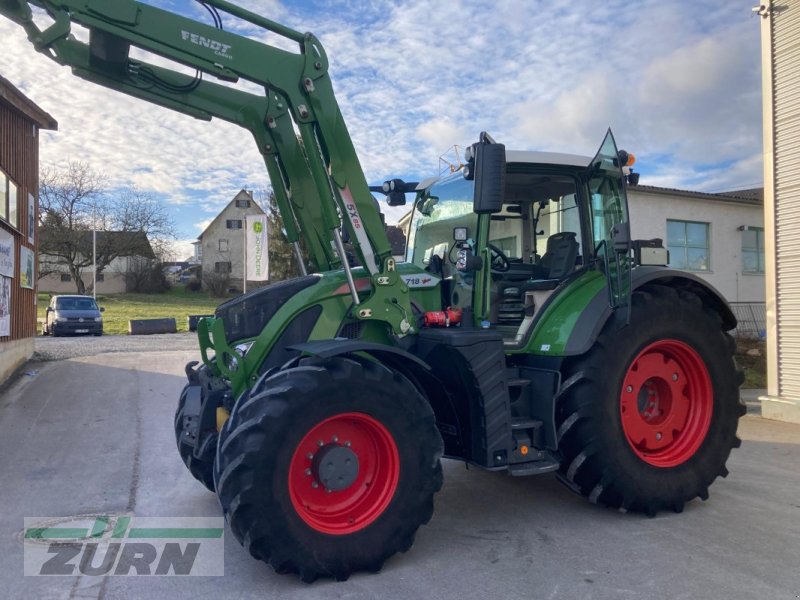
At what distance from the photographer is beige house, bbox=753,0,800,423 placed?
910 cm

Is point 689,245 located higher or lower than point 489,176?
higher

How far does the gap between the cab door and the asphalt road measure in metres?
1.76

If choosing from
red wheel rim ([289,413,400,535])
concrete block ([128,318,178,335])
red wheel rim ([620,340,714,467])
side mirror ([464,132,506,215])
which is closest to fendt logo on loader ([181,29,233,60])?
side mirror ([464,132,506,215])

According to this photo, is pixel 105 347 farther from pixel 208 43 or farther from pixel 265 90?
pixel 208 43

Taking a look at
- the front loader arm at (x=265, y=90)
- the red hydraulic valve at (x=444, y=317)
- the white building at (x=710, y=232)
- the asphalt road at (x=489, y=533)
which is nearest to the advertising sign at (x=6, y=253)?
the asphalt road at (x=489, y=533)

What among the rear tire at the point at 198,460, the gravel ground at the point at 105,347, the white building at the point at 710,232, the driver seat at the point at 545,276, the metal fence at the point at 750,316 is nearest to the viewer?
the rear tire at the point at 198,460

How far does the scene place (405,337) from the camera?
4883 millimetres

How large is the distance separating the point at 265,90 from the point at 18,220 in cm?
1044

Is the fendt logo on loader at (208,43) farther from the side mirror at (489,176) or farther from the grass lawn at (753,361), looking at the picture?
the grass lawn at (753,361)

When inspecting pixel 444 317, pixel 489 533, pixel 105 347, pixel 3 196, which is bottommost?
pixel 489 533

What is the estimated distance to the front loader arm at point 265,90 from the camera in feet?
13.3

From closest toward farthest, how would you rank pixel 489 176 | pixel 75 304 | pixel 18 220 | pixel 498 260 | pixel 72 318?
pixel 489 176 → pixel 498 260 → pixel 18 220 → pixel 72 318 → pixel 75 304

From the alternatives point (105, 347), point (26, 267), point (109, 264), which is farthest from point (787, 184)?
point (109, 264)

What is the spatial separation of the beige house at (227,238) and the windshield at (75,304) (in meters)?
33.2
